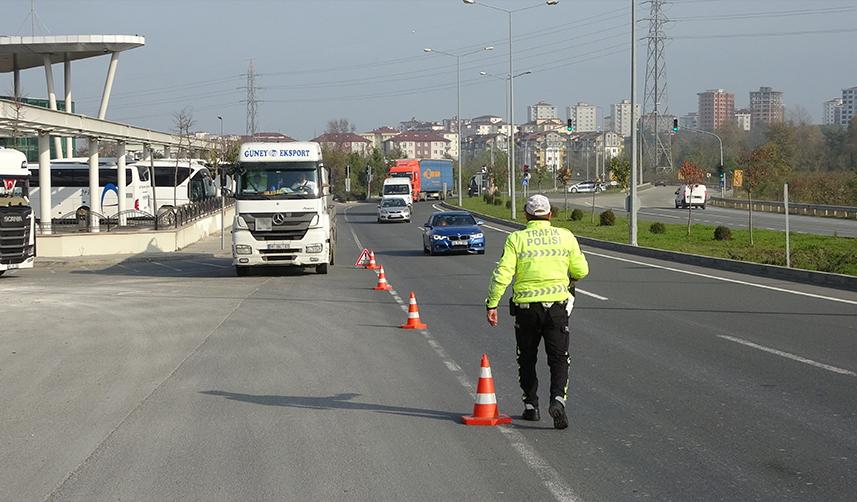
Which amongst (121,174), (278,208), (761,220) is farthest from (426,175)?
(278,208)

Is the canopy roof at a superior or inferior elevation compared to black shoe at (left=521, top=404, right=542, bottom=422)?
superior

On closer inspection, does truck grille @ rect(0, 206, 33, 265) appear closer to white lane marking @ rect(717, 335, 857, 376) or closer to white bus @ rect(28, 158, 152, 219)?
white lane marking @ rect(717, 335, 857, 376)

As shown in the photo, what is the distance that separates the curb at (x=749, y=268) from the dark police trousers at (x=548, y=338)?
539 inches

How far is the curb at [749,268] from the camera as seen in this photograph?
67.0 feet

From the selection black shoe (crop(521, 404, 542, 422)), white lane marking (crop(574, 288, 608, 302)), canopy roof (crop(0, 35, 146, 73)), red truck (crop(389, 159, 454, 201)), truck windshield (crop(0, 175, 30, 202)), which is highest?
canopy roof (crop(0, 35, 146, 73))

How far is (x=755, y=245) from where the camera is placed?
108ft

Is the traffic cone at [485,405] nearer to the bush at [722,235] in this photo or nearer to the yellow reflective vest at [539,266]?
the yellow reflective vest at [539,266]

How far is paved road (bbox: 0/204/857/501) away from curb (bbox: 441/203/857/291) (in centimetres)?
174

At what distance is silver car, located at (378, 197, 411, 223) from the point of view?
6009cm

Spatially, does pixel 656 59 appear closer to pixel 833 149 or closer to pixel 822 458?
pixel 833 149

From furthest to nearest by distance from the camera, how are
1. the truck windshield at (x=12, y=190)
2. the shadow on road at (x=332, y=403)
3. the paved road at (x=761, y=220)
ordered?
the paved road at (x=761, y=220)
the truck windshield at (x=12, y=190)
the shadow on road at (x=332, y=403)

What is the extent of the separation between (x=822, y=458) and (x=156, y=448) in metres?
4.80

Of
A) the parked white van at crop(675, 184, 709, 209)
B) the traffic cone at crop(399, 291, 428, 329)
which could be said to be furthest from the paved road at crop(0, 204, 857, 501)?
the parked white van at crop(675, 184, 709, 209)

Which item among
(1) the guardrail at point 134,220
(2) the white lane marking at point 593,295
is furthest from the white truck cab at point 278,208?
(1) the guardrail at point 134,220
